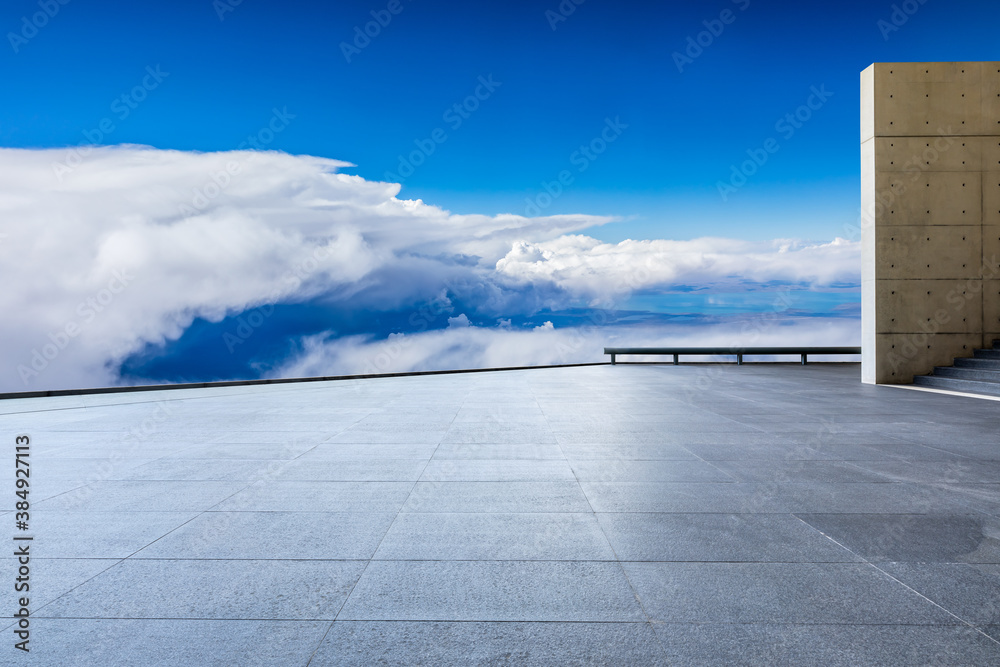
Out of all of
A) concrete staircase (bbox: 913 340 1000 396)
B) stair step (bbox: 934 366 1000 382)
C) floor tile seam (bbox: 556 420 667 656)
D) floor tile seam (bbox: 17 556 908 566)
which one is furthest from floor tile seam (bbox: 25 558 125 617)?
stair step (bbox: 934 366 1000 382)

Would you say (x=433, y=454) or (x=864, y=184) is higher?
(x=864, y=184)

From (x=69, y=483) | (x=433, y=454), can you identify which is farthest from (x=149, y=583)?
(x=433, y=454)

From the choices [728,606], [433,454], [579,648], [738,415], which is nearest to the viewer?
[579,648]

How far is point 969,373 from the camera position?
600 inches

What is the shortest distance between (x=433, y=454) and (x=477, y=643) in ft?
14.1

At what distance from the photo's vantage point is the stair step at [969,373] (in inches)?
571

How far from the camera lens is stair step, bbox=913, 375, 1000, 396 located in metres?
13.8

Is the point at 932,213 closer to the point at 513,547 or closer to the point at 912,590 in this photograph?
the point at 912,590

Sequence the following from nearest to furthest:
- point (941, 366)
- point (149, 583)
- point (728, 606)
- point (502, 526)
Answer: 1. point (728, 606)
2. point (149, 583)
3. point (502, 526)
4. point (941, 366)

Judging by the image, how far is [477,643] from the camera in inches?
112

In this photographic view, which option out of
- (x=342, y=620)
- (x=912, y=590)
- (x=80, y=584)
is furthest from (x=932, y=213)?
(x=80, y=584)

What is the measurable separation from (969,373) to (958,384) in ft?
2.26

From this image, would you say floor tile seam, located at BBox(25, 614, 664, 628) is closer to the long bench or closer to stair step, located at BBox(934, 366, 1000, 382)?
stair step, located at BBox(934, 366, 1000, 382)

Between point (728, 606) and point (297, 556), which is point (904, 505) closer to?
point (728, 606)
